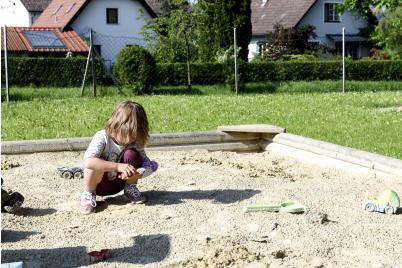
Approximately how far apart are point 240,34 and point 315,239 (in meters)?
18.4

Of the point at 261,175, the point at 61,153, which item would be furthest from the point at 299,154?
the point at 61,153

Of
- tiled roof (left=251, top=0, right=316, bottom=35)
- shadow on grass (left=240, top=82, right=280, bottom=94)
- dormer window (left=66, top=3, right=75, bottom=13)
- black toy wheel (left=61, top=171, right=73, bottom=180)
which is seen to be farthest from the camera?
tiled roof (left=251, top=0, right=316, bottom=35)

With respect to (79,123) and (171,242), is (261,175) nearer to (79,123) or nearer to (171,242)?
(171,242)

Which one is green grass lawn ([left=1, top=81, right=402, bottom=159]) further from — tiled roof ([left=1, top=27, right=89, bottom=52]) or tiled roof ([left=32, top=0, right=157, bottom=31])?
tiled roof ([left=32, top=0, right=157, bottom=31])

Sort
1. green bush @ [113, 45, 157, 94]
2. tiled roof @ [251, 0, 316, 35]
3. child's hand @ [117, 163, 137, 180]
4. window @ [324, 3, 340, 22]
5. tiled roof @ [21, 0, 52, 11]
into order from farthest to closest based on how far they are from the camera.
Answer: tiled roof @ [21, 0, 52, 11] < window @ [324, 3, 340, 22] < tiled roof @ [251, 0, 316, 35] < green bush @ [113, 45, 157, 94] < child's hand @ [117, 163, 137, 180]

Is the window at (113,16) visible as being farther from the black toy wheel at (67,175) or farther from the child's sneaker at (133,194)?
the child's sneaker at (133,194)

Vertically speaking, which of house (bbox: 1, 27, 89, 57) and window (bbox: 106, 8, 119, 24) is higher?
window (bbox: 106, 8, 119, 24)

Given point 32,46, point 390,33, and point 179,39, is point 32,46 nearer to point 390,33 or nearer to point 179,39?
point 179,39

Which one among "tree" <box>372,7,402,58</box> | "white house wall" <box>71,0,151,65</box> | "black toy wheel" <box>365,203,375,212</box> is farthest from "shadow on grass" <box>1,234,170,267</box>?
"white house wall" <box>71,0,151,65</box>

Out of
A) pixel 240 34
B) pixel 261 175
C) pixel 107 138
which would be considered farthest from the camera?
pixel 240 34

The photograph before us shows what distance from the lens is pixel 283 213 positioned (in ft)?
11.5

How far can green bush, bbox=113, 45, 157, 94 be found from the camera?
1600 centimetres

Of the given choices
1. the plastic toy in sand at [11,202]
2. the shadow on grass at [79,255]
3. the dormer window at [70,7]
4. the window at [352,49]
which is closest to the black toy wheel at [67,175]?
the plastic toy in sand at [11,202]

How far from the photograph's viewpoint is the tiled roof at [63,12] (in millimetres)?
28656
